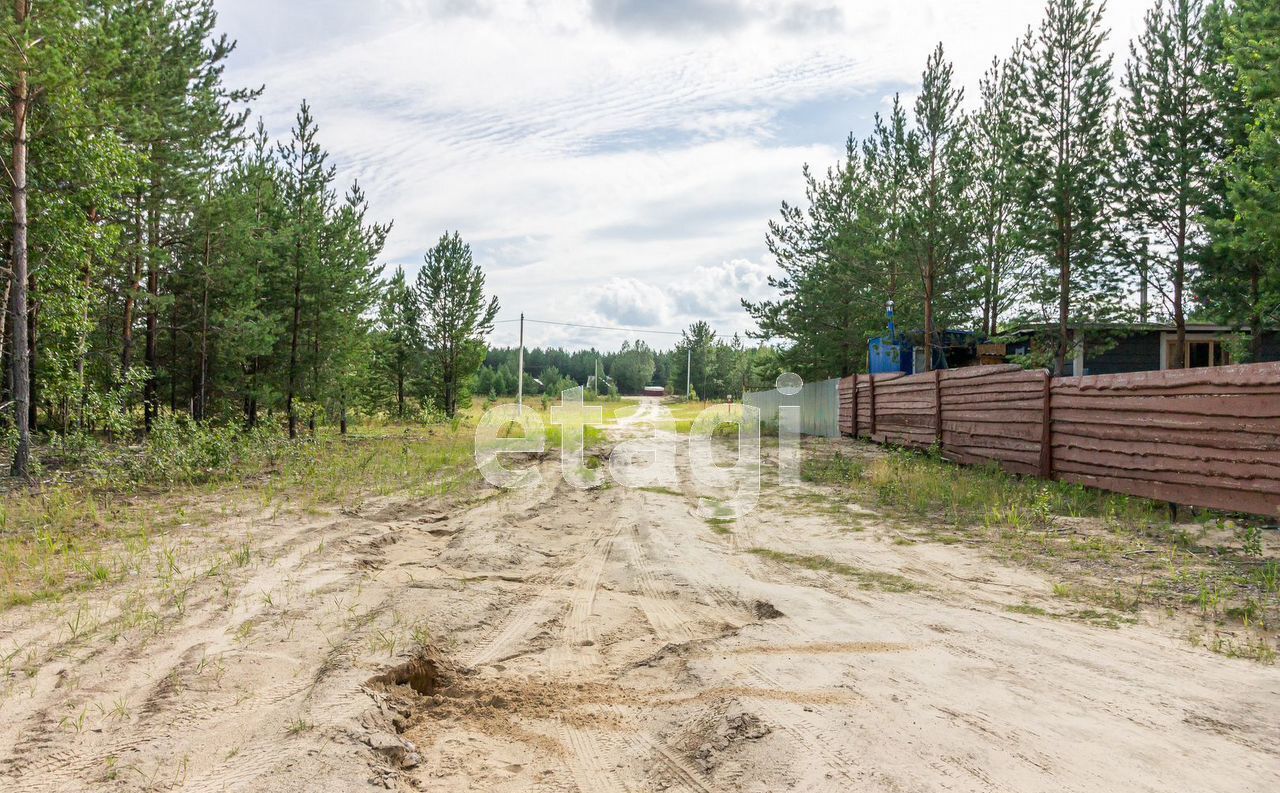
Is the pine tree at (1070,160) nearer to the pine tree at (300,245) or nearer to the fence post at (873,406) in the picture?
the fence post at (873,406)

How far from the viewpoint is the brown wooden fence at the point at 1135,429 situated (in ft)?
21.9

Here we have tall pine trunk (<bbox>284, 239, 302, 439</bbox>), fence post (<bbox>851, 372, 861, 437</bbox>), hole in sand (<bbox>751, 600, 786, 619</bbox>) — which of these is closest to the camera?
hole in sand (<bbox>751, 600, 786, 619</bbox>)

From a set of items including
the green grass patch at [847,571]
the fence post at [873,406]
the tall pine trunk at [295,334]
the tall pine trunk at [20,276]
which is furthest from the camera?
the tall pine trunk at [295,334]

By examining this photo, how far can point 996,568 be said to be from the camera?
6082 millimetres

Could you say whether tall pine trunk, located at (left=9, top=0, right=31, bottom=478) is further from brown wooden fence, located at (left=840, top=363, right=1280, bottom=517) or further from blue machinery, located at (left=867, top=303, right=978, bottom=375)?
blue machinery, located at (left=867, top=303, right=978, bottom=375)

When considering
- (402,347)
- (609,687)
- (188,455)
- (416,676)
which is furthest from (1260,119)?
(402,347)

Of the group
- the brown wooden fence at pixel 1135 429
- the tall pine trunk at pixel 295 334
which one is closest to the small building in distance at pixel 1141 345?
the brown wooden fence at pixel 1135 429

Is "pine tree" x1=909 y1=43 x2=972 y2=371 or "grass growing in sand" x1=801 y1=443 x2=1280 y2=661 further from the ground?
"pine tree" x1=909 y1=43 x2=972 y2=371

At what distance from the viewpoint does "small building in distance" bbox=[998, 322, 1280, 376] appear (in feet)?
62.7

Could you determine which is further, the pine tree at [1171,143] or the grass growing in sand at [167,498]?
the pine tree at [1171,143]

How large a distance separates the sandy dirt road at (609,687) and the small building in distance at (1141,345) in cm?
1650

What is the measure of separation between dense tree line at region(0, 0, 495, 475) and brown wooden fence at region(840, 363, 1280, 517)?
47.2 feet

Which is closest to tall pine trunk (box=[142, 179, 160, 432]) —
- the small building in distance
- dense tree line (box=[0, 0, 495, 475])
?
dense tree line (box=[0, 0, 495, 475])

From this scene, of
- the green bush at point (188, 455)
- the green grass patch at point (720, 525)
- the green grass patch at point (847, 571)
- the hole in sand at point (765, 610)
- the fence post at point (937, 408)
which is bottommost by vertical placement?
the green grass patch at point (720, 525)
